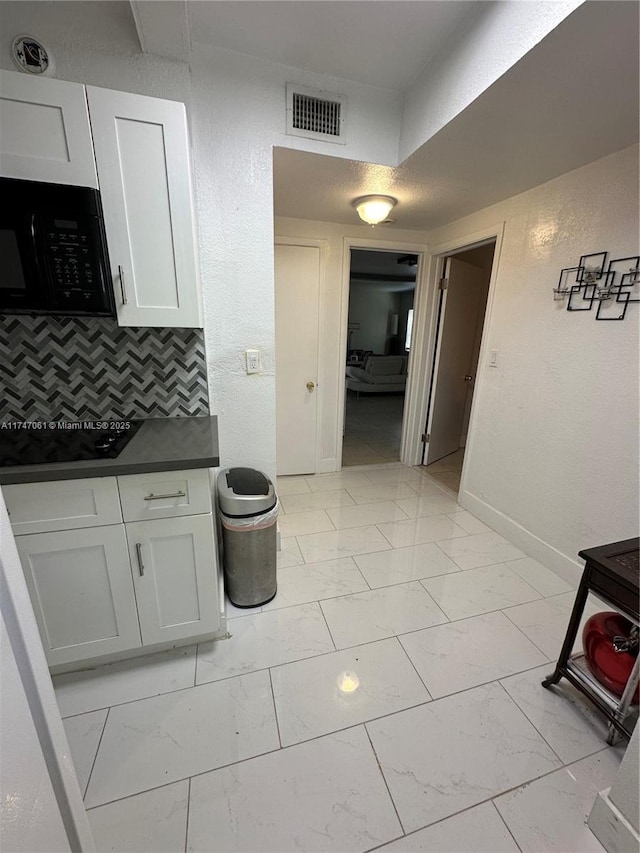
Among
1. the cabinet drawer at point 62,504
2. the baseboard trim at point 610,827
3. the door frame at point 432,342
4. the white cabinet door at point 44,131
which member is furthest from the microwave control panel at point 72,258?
the door frame at point 432,342

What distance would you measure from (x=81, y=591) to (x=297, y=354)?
7.62 feet

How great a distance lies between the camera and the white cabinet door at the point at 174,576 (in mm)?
1323

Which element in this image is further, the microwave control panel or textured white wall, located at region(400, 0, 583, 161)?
the microwave control panel

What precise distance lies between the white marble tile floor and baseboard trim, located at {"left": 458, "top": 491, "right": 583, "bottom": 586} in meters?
0.11

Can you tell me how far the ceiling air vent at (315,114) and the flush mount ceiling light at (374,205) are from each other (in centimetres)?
57

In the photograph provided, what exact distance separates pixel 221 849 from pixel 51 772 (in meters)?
0.70

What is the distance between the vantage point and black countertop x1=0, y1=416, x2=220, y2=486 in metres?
1.14

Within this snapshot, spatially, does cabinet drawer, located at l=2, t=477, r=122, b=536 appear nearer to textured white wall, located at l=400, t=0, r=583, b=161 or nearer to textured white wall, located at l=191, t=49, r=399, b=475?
textured white wall, located at l=191, t=49, r=399, b=475

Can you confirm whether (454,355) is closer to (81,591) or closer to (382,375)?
(81,591)

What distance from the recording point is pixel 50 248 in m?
1.24

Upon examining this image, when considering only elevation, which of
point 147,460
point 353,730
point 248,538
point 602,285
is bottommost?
point 353,730

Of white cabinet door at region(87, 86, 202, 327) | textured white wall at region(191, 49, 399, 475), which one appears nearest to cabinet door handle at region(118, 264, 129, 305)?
white cabinet door at region(87, 86, 202, 327)

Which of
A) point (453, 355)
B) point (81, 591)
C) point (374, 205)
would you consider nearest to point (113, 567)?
point (81, 591)

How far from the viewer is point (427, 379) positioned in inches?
138
